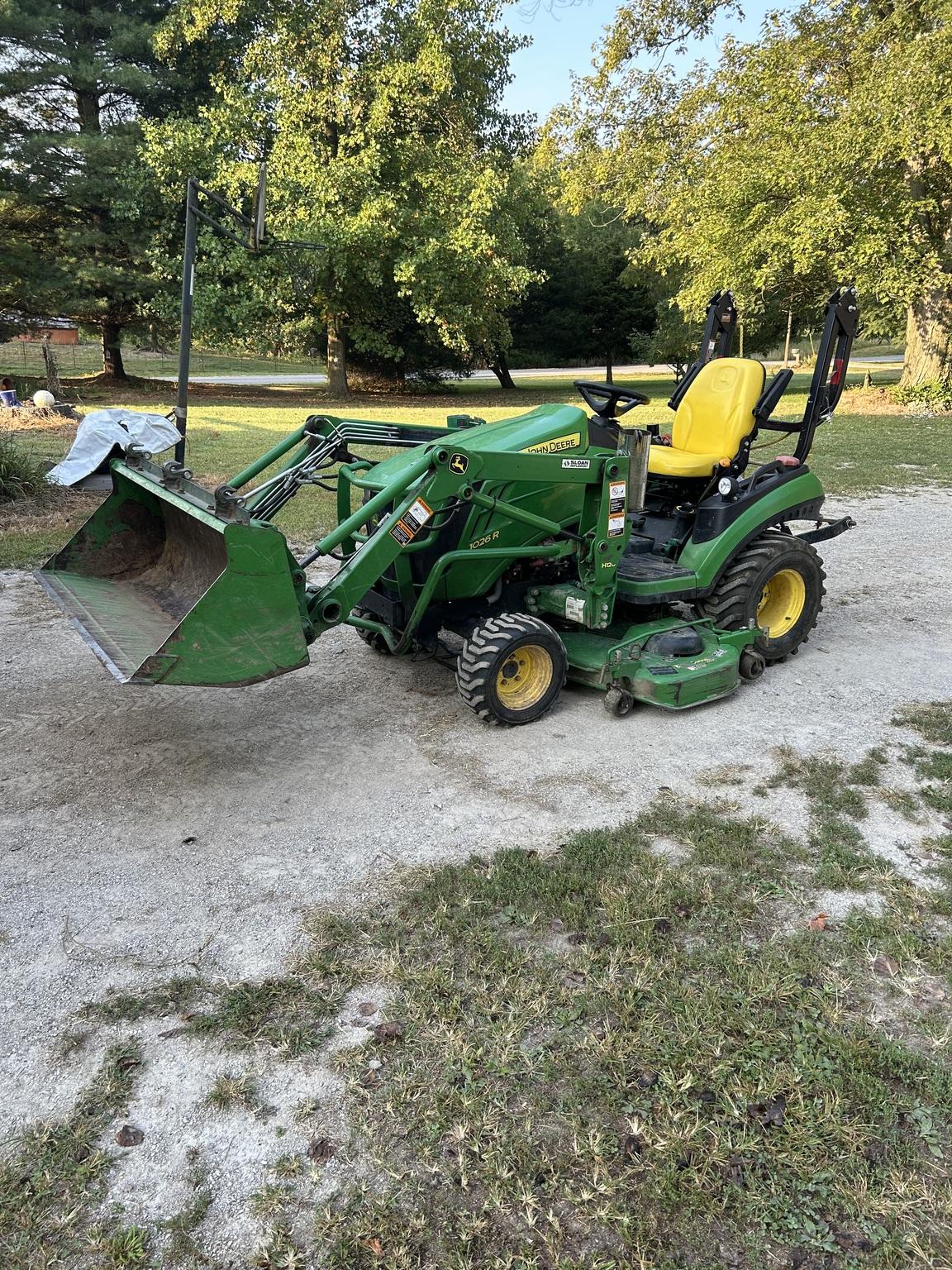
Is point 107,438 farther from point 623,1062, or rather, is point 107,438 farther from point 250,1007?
point 623,1062

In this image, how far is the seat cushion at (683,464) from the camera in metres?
5.41

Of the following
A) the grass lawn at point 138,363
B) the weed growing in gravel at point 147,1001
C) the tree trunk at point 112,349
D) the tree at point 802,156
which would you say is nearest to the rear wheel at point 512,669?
the weed growing in gravel at point 147,1001

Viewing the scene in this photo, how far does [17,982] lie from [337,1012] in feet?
3.38

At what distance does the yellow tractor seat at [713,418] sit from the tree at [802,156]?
44.1 feet

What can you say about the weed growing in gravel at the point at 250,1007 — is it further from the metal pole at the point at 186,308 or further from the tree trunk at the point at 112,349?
the tree trunk at the point at 112,349

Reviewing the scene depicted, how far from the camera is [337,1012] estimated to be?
274cm

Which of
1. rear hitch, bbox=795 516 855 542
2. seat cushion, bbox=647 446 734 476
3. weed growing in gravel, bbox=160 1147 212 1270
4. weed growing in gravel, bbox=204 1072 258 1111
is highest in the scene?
seat cushion, bbox=647 446 734 476

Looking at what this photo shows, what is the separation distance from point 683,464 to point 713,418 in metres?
0.42

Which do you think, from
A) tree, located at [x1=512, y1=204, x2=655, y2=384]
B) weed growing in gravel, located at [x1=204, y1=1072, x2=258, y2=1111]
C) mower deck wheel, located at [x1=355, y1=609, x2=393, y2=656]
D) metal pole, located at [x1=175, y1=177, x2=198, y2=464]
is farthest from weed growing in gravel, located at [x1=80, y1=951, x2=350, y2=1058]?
tree, located at [x1=512, y1=204, x2=655, y2=384]

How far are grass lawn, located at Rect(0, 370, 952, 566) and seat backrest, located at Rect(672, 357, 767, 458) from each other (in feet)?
1.70

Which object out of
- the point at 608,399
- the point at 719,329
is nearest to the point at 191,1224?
the point at 608,399

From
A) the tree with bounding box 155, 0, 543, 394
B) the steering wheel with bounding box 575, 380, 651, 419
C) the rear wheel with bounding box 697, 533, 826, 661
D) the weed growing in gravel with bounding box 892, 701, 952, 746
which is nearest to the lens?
the weed growing in gravel with bounding box 892, 701, 952, 746

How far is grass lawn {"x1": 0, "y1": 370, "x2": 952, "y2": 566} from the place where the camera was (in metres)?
8.88

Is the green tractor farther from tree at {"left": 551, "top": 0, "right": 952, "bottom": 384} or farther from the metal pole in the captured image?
tree at {"left": 551, "top": 0, "right": 952, "bottom": 384}
